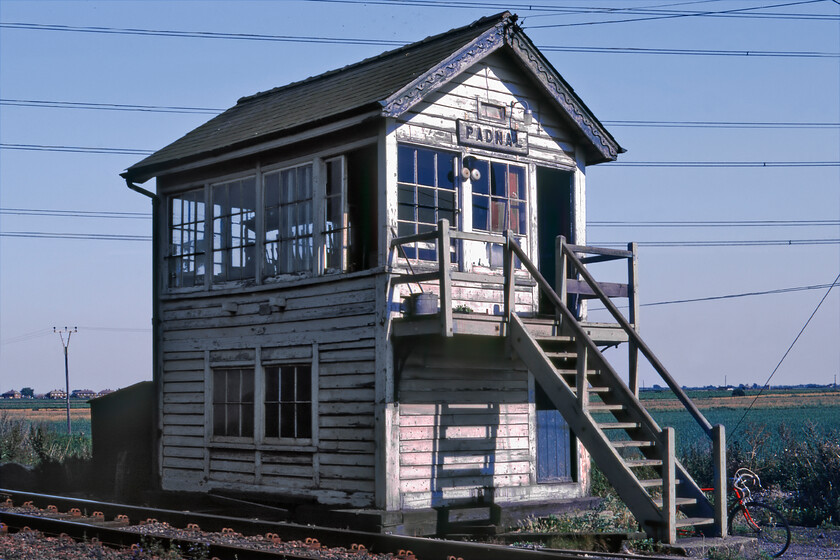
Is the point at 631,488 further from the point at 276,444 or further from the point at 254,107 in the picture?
the point at 254,107

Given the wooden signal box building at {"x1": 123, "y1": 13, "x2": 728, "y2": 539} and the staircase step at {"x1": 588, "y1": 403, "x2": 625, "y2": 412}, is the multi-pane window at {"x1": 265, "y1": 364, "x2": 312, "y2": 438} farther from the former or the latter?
the staircase step at {"x1": 588, "y1": 403, "x2": 625, "y2": 412}

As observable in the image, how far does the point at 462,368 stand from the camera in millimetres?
13734

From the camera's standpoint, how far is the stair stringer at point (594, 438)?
1048 centimetres

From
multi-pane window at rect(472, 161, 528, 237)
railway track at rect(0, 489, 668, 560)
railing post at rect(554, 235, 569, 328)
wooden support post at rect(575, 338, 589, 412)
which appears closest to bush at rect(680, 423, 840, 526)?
railing post at rect(554, 235, 569, 328)

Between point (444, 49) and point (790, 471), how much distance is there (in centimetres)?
1026

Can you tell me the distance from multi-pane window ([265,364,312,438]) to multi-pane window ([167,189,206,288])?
106 inches

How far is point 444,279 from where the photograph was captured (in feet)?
39.2

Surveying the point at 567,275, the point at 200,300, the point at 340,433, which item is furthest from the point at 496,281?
the point at 200,300

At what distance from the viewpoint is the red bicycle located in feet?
40.6

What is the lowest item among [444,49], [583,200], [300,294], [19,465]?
[19,465]

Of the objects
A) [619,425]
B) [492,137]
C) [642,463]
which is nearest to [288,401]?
[492,137]

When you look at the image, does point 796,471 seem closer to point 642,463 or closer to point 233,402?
point 642,463

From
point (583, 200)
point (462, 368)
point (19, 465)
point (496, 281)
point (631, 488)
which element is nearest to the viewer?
point (631, 488)

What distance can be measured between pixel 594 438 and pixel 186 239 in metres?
8.56
